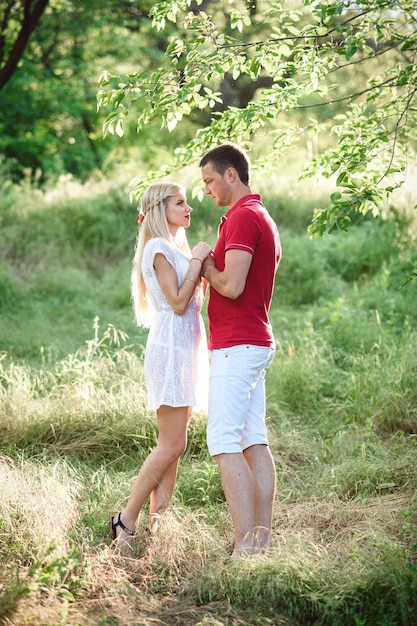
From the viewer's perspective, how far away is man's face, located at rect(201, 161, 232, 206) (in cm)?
408

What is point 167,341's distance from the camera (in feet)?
13.6

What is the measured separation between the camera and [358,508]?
15.1ft

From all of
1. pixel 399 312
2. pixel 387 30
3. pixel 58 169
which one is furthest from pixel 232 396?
pixel 58 169

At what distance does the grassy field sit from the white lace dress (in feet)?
2.37

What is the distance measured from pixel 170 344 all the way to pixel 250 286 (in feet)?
1.80

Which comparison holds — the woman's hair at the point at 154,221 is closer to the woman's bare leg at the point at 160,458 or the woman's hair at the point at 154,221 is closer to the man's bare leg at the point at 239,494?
the woman's bare leg at the point at 160,458

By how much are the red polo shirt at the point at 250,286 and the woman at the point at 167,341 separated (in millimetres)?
170

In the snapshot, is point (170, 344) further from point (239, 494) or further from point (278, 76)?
point (278, 76)

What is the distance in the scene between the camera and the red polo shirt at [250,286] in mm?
3910

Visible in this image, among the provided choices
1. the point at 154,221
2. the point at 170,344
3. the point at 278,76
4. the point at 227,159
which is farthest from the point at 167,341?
the point at 278,76

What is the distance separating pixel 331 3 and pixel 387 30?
0.37m

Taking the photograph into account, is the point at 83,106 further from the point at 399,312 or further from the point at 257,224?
the point at 257,224

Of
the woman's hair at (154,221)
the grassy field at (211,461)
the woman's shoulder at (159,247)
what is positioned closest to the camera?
the grassy field at (211,461)

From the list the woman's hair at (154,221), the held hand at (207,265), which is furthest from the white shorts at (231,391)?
the woman's hair at (154,221)
